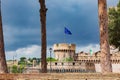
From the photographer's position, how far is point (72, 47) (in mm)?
96188

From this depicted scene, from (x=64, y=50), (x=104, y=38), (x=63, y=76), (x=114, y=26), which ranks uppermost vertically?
(x=64, y=50)

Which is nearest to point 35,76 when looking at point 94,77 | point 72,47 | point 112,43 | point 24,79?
point 24,79

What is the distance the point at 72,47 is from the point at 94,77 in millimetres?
81260

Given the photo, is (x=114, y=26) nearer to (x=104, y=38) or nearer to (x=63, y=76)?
(x=104, y=38)

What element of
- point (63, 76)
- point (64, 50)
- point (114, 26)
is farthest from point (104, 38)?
point (64, 50)

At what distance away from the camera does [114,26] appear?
54.5 m

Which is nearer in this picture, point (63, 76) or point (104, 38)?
point (63, 76)

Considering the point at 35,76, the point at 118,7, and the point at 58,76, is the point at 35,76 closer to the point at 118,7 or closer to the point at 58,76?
the point at 58,76

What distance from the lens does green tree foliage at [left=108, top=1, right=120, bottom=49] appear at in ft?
176

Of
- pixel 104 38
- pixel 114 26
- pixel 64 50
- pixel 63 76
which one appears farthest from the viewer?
pixel 64 50

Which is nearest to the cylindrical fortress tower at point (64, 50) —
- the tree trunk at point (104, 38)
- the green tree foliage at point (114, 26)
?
the green tree foliage at point (114, 26)

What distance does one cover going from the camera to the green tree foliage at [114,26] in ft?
176

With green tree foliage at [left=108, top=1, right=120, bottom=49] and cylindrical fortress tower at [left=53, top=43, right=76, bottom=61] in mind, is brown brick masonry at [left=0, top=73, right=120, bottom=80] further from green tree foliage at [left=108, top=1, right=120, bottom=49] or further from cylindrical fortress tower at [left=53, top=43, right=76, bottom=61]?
cylindrical fortress tower at [left=53, top=43, right=76, bottom=61]

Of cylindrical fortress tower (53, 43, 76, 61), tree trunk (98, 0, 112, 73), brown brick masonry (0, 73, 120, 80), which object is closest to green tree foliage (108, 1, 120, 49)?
tree trunk (98, 0, 112, 73)
